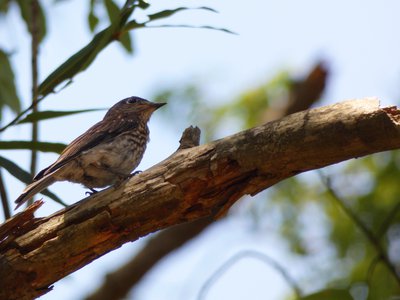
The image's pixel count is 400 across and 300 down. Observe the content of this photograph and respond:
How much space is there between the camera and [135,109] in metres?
6.75

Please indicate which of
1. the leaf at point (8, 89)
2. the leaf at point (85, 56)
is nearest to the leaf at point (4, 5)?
the leaf at point (8, 89)

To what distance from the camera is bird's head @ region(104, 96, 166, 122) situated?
6641mm

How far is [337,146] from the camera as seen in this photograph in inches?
148

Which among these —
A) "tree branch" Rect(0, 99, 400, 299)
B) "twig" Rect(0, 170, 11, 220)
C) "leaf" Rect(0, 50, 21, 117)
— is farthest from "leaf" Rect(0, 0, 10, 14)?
"tree branch" Rect(0, 99, 400, 299)

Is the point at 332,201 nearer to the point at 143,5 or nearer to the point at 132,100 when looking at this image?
the point at 132,100

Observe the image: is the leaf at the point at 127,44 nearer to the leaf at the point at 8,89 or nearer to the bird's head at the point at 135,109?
the bird's head at the point at 135,109

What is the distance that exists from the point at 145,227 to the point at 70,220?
1.37 ft

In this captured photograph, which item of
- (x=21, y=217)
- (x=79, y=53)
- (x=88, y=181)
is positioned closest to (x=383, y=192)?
(x=88, y=181)

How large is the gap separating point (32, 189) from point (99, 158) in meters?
0.77

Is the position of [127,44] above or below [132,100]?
above

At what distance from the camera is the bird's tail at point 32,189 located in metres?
4.87

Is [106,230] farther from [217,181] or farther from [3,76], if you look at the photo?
[3,76]

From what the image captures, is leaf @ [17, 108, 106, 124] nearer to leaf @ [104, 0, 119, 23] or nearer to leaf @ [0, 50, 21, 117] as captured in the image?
leaf @ [104, 0, 119, 23]

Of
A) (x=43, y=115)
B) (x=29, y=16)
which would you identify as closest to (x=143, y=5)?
(x=43, y=115)
